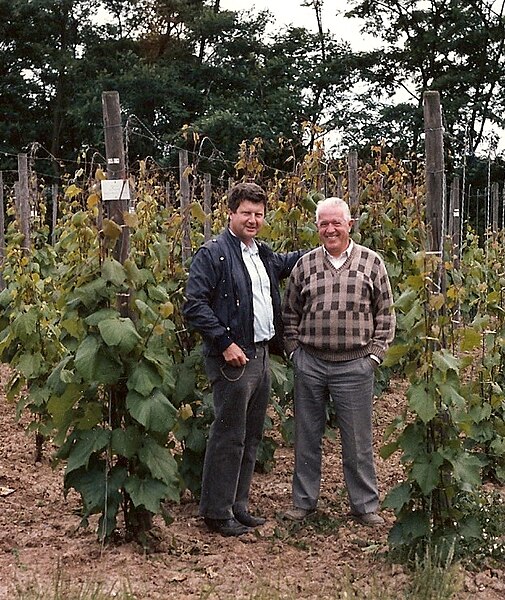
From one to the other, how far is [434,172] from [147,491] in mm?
1937

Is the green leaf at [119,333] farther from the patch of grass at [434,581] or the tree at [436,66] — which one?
the tree at [436,66]

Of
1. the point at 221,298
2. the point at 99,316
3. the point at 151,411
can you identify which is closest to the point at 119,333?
the point at 99,316

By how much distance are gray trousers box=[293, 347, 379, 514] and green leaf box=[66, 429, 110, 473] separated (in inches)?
44.0

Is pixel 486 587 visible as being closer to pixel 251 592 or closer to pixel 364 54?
pixel 251 592

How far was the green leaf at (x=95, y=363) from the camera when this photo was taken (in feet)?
13.4

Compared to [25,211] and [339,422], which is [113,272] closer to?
[339,422]

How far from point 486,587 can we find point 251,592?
1057mm

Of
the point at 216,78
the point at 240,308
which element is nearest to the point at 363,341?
the point at 240,308

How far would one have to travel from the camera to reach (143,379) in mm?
4145

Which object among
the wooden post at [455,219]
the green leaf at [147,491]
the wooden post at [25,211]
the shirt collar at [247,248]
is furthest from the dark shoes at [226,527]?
the wooden post at [25,211]

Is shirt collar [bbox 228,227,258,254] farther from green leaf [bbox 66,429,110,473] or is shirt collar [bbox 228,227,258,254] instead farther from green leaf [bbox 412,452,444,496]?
green leaf [bbox 412,452,444,496]

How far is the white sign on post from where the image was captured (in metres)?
4.21

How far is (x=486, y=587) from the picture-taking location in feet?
13.1

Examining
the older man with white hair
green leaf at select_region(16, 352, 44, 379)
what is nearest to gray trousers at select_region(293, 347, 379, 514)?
the older man with white hair
